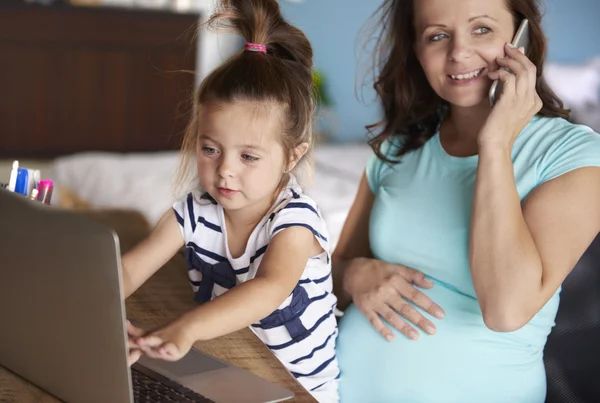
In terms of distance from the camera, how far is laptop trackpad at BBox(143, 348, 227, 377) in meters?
1.12

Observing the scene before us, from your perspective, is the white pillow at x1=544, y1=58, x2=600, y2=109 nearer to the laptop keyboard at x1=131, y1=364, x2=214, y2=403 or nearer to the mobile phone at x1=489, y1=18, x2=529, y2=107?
the mobile phone at x1=489, y1=18, x2=529, y2=107

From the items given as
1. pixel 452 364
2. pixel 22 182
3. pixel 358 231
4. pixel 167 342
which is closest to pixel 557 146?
pixel 452 364

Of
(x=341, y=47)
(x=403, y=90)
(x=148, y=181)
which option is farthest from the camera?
(x=341, y=47)

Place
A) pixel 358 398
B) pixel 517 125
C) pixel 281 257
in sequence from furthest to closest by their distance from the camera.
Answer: pixel 358 398
pixel 517 125
pixel 281 257

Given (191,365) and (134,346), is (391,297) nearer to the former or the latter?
(191,365)

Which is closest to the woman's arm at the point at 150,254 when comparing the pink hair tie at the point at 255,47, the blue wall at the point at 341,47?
the pink hair tie at the point at 255,47

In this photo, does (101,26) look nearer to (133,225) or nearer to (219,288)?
(133,225)

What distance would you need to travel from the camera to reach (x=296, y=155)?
129cm

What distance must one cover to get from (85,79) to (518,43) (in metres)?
4.85

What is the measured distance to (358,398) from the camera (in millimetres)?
1412

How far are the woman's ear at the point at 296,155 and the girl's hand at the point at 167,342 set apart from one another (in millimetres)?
410

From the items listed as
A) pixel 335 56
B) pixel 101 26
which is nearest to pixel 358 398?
pixel 335 56

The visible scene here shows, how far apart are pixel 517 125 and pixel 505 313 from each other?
30 cm

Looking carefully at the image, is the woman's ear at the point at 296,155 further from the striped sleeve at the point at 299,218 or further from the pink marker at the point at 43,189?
the pink marker at the point at 43,189
